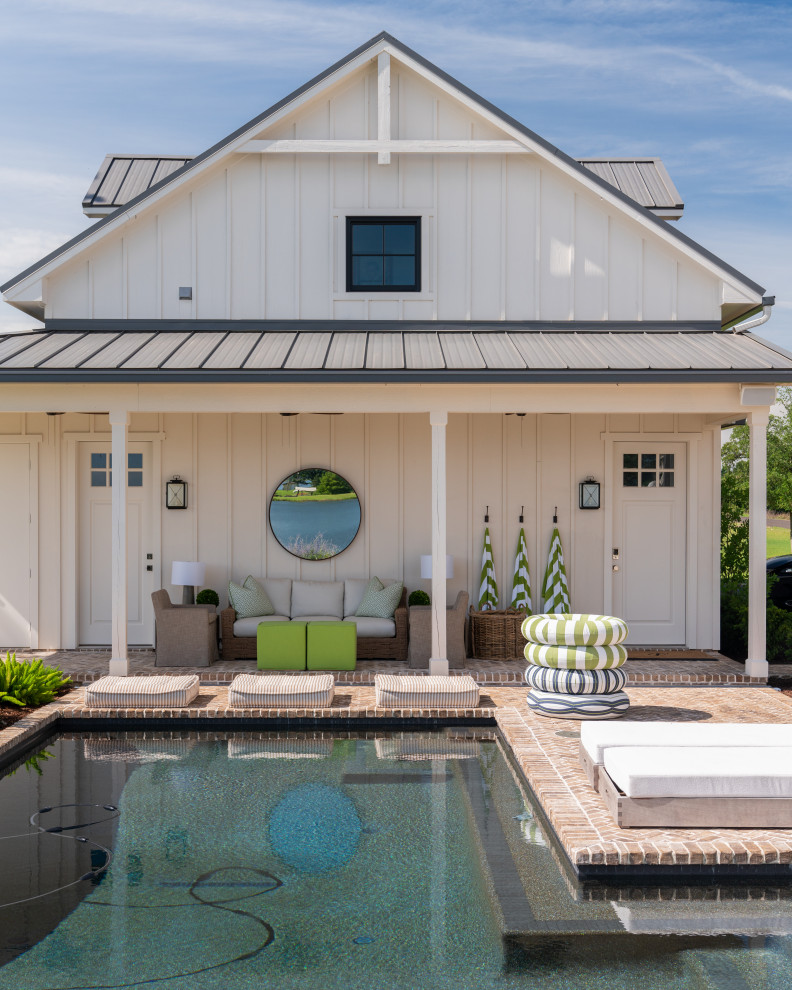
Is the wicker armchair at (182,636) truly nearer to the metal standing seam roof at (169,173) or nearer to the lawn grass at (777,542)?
the metal standing seam roof at (169,173)

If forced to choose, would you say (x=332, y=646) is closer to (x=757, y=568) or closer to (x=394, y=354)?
(x=394, y=354)

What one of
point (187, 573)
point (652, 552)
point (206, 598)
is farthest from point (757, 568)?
point (187, 573)

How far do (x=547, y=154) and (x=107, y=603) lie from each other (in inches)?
296

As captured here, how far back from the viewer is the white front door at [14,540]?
37.3 ft

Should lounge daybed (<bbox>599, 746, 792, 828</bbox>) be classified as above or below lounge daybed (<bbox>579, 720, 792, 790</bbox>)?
below

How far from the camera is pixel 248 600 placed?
10.8 meters

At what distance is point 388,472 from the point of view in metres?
11.4

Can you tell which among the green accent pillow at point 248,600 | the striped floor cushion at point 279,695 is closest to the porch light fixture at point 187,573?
the green accent pillow at point 248,600

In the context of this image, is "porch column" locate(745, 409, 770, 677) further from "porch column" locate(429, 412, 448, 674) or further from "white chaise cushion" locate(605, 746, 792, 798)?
"white chaise cushion" locate(605, 746, 792, 798)

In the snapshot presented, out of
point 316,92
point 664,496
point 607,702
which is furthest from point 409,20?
point 607,702

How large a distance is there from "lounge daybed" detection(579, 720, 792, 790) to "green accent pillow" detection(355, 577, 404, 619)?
4.30 m

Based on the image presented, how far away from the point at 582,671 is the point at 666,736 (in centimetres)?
199

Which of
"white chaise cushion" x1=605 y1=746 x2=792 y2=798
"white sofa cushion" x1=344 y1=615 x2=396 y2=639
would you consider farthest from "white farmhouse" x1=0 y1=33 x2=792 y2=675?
"white chaise cushion" x1=605 y1=746 x2=792 y2=798

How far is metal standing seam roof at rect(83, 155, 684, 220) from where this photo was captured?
13055 mm
